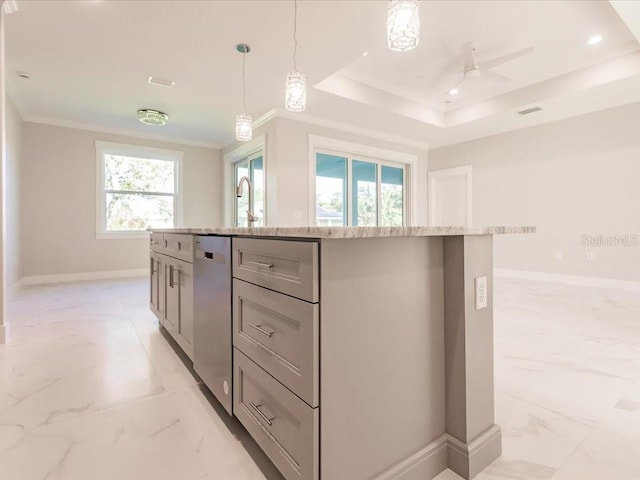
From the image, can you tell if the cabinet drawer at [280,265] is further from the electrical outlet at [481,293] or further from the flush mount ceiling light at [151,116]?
the flush mount ceiling light at [151,116]

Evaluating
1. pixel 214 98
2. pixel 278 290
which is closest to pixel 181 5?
pixel 214 98

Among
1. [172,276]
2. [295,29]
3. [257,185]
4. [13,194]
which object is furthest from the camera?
[257,185]

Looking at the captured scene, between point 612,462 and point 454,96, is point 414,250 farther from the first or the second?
point 454,96

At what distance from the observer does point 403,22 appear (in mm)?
1770

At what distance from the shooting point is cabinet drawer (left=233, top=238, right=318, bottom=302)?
832 mm

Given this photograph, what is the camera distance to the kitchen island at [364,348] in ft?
2.77

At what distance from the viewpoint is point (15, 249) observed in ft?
14.4

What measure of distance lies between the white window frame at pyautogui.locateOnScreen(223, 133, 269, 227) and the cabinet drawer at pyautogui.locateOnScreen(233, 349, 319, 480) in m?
3.86

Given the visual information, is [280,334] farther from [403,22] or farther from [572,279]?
[572,279]

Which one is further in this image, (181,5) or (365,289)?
(181,5)

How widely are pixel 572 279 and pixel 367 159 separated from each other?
365 cm

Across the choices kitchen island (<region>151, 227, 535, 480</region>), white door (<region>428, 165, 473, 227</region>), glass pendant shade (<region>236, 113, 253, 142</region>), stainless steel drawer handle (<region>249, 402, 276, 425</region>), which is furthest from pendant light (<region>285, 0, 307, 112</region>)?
white door (<region>428, 165, 473, 227</region>)

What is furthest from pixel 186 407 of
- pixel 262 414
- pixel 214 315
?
pixel 262 414

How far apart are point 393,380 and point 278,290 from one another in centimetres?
45
